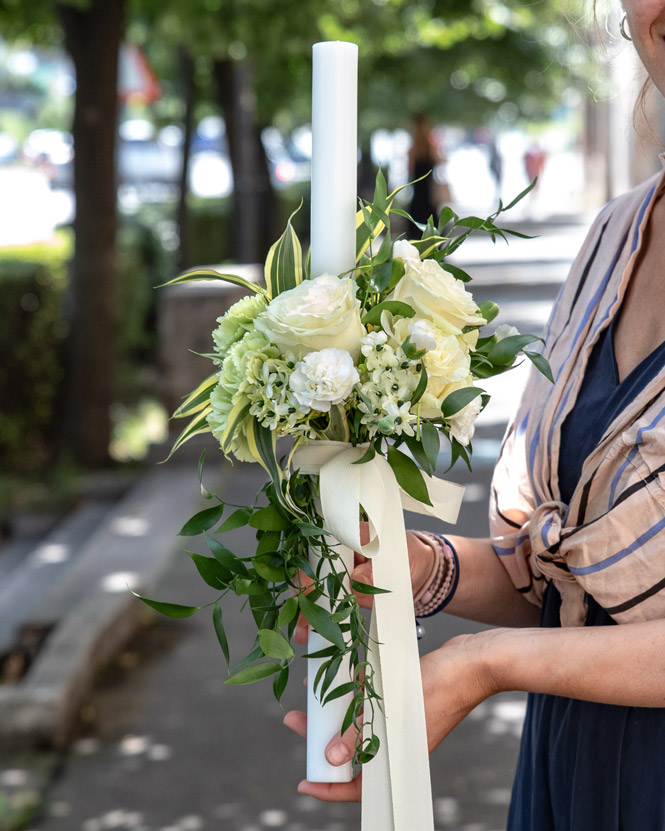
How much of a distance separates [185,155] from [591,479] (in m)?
12.2

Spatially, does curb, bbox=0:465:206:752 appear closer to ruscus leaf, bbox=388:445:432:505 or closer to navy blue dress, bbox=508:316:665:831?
navy blue dress, bbox=508:316:665:831

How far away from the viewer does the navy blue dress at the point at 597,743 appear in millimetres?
1588

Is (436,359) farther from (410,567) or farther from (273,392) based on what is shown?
(410,567)

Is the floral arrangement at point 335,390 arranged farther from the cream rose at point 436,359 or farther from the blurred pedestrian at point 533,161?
the blurred pedestrian at point 533,161

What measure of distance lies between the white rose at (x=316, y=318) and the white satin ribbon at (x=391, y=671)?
0.48 ft

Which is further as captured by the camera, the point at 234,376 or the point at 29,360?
the point at 29,360

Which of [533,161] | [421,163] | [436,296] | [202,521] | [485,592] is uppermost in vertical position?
[533,161]

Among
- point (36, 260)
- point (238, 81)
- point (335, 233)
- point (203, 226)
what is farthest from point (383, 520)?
point (203, 226)

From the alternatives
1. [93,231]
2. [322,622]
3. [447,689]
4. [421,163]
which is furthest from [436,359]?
[421,163]

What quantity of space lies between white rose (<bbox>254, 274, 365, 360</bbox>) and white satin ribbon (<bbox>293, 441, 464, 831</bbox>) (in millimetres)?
146

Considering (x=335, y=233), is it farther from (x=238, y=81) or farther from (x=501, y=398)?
(x=238, y=81)

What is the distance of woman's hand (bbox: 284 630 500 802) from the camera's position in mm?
1489

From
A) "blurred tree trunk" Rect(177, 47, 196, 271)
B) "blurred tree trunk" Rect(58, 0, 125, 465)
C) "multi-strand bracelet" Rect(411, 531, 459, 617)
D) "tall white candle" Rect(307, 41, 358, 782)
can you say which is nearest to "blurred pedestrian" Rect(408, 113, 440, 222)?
"blurred tree trunk" Rect(177, 47, 196, 271)

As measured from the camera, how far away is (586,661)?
57.2 inches
